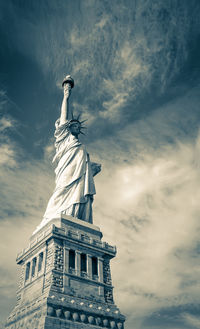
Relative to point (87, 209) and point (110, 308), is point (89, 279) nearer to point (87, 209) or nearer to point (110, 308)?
point (110, 308)

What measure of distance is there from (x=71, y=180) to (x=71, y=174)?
918 mm

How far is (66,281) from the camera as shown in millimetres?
30344

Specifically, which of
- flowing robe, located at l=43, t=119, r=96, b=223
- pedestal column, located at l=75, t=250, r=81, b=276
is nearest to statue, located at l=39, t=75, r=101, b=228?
flowing robe, located at l=43, t=119, r=96, b=223

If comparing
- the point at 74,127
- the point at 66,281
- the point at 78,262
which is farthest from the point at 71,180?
the point at 66,281

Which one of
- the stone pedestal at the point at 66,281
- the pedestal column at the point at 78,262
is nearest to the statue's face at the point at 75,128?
the stone pedestal at the point at 66,281

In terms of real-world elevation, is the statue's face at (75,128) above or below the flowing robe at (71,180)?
above

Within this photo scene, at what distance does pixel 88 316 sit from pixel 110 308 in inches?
128

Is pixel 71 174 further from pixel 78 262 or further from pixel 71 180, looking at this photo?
pixel 78 262

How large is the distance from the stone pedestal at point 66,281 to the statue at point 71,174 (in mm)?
2263

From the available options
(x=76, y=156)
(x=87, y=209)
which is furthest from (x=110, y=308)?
(x=76, y=156)

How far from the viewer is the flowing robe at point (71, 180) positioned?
3762 cm

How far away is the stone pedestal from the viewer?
27938 millimetres

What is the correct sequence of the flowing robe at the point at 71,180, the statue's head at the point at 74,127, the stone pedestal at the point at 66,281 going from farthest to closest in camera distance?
1. the statue's head at the point at 74,127
2. the flowing robe at the point at 71,180
3. the stone pedestal at the point at 66,281

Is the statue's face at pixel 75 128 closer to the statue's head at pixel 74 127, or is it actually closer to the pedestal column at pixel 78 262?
the statue's head at pixel 74 127
